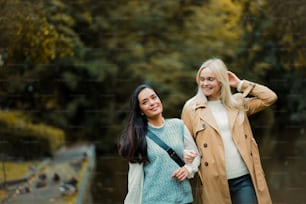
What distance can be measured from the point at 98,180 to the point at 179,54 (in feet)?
6.27

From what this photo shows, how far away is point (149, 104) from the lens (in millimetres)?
1975

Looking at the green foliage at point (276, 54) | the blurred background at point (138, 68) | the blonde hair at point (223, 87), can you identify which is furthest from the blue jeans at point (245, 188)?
the green foliage at point (276, 54)

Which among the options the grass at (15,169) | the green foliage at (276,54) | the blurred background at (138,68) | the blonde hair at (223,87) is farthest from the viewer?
the green foliage at (276,54)

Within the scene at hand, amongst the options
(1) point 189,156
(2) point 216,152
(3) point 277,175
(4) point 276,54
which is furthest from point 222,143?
(4) point 276,54

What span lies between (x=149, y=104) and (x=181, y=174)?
0.29 meters

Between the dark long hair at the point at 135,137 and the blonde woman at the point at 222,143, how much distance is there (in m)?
0.20

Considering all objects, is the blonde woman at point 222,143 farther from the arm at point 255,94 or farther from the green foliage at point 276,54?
the green foliage at point 276,54

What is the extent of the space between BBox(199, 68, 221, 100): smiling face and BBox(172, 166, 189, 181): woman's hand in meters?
0.33

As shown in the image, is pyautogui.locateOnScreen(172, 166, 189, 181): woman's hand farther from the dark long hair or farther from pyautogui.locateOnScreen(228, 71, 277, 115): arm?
pyautogui.locateOnScreen(228, 71, 277, 115): arm

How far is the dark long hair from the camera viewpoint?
1.93m

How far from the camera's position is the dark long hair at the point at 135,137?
193 cm

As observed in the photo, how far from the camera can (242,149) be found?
6.53 feet

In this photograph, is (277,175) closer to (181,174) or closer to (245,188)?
(245,188)

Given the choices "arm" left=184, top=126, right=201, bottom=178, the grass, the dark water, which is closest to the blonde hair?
"arm" left=184, top=126, right=201, bottom=178
